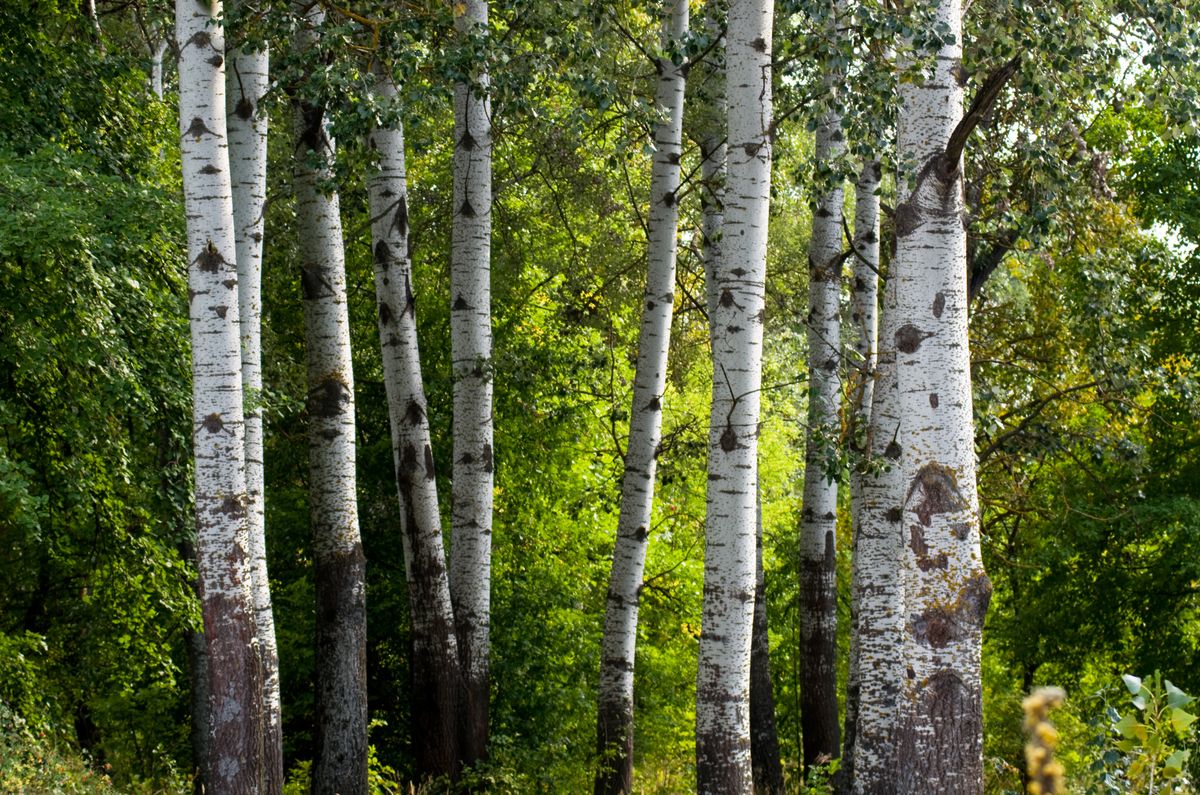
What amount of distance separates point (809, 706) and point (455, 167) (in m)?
6.60

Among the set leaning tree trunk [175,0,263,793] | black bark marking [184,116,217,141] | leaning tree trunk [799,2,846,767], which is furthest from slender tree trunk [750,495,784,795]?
black bark marking [184,116,217,141]

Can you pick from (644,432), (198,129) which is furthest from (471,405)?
(198,129)

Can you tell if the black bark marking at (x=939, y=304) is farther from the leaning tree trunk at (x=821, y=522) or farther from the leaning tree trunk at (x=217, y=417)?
the leaning tree trunk at (x=821, y=522)

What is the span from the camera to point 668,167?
11.3 m

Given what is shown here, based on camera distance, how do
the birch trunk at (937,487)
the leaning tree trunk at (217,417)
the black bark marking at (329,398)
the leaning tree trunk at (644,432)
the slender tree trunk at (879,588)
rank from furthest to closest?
the leaning tree trunk at (644,432) < the black bark marking at (329,398) < the slender tree trunk at (879,588) < the leaning tree trunk at (217,417) < the birch trunk at (937,487)

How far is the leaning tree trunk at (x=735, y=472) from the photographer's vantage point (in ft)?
26.5

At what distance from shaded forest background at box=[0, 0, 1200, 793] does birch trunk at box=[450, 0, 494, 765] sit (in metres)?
0.46

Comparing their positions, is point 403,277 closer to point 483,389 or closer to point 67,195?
point 483,389

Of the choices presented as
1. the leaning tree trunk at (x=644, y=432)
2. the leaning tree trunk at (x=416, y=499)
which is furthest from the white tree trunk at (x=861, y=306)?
the leaning tree trunk at (x=416, y=499)

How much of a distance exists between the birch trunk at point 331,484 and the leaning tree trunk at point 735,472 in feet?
10.8

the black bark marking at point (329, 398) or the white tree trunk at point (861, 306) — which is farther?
the white tree trunk at point (861, 306)

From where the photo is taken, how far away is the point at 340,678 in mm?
10484

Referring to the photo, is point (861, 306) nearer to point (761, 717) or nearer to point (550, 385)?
point (761, 717)

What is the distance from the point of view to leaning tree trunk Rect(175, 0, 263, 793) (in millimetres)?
7332
